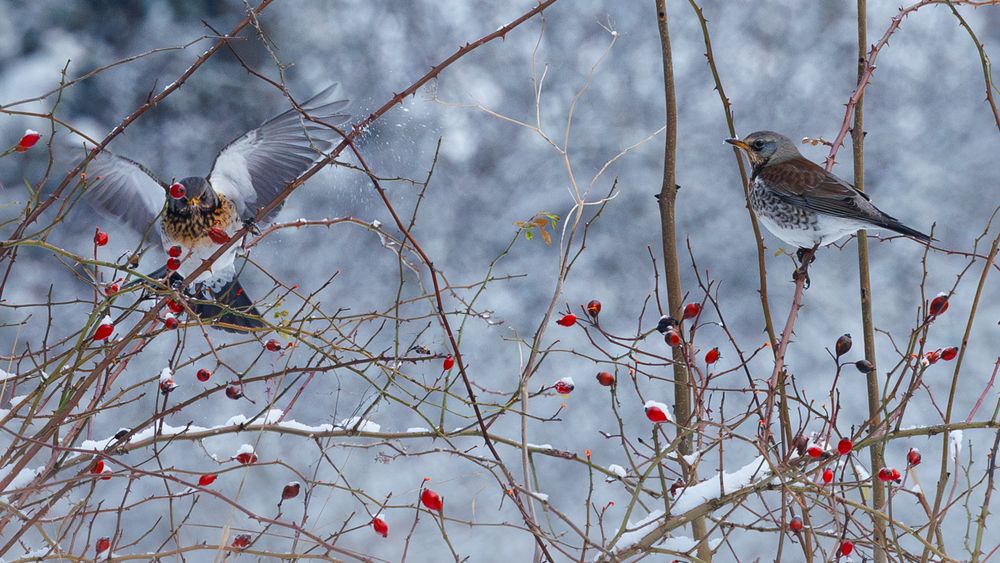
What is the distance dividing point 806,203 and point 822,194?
1.0 inches

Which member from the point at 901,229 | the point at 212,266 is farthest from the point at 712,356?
the point at 212,266

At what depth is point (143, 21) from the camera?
5.48 feet

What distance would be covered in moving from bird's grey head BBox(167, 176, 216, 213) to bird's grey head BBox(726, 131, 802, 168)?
87 centimetres

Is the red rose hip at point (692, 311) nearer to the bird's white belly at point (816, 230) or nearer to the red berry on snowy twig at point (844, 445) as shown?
the red berry on snowy twig at point (844, 445)

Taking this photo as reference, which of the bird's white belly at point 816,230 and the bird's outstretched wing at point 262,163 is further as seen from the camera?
the bird's outstretched wing at point 262,163

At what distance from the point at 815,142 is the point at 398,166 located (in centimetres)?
88

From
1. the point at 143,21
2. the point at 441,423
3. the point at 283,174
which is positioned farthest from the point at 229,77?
the point at 441,423

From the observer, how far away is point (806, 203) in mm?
1111

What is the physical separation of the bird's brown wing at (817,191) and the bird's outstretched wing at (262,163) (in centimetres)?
73

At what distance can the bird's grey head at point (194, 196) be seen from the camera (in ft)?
4.44

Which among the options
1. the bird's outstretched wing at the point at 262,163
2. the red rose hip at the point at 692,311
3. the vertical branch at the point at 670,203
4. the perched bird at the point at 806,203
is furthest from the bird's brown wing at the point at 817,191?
the bird's outstretched wing at the point at 262,163

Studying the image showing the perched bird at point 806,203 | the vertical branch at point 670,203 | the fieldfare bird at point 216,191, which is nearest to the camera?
the vertical branch at point 670,203

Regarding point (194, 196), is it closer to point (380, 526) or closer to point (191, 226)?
point (191, 226)

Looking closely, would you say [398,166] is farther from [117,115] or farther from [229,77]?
[117,115]
